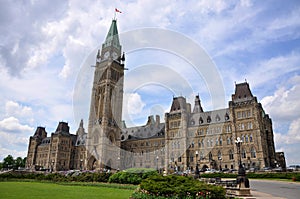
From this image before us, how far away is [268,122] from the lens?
66.6m

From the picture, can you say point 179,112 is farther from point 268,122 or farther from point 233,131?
point 268,122

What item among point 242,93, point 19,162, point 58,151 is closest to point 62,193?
point 242,93

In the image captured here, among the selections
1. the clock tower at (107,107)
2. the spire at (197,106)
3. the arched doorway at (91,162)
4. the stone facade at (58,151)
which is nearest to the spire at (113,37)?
the clock tower at (107,107)

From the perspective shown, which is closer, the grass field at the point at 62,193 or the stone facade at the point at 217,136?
the grass field at the point at 62,193

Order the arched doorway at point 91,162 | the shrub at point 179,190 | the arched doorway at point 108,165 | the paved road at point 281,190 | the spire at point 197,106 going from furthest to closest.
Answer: the arched doorway at point 91,162
the spire at point 197,106
the arched doorway at point 108,165
the paved road at point 281,190
the shrub at point 179,190

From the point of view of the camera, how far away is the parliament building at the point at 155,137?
59.6 metres

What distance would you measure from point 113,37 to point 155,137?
44512mm

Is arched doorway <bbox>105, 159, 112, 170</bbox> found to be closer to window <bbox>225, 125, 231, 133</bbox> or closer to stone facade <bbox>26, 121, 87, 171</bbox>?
stone facade <bbox>26, 121, 87, 171</bbox>

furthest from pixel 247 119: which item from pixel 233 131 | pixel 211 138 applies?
pixel 211 138

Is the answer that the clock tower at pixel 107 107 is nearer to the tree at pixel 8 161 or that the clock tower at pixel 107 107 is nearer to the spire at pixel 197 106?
the spire at pixel 197 106

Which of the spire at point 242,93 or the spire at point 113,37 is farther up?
the spire at point 113,37

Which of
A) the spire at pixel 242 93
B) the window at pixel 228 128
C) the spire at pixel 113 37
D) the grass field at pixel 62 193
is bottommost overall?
the grass field at pixel 62 193

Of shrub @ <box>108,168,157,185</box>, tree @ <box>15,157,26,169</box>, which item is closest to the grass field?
shrub @ <box>108,168,157,185</box>

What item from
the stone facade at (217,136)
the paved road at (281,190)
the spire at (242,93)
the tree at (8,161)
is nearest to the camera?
the paved road at (281,190)
